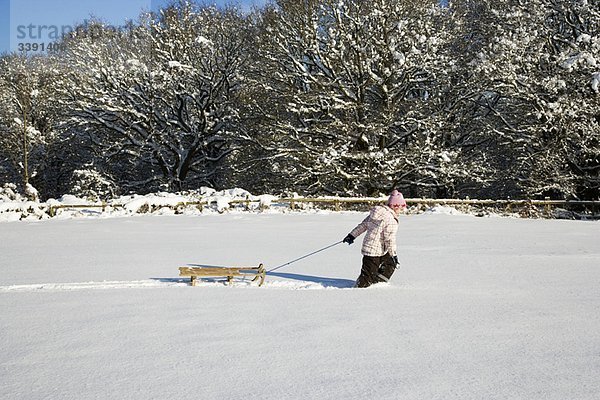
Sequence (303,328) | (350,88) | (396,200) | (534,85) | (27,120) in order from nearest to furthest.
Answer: (303,328)
(396,200)
(534,85)
(350,88)
(27,120)

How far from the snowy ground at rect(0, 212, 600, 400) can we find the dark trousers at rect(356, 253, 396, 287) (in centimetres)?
29

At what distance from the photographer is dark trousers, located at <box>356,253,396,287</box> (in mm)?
7457

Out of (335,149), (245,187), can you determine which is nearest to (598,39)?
(335,149)

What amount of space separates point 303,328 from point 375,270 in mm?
2612

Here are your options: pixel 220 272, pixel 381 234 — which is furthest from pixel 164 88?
pixel 381 234

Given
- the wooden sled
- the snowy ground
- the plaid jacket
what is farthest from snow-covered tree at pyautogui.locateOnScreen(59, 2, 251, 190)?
the plaid jacket

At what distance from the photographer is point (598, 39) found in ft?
64.7

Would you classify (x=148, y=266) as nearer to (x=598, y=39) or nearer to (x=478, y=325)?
(x=478, y=325)

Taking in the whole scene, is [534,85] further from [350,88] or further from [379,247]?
[379,247]

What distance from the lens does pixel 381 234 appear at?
7473mm

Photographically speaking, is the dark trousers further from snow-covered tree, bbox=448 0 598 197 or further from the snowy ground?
snow-covered tree, bbox=448 0 598 197

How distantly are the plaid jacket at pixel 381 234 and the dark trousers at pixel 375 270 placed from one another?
92 millimetres

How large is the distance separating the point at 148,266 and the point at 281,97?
1585cm

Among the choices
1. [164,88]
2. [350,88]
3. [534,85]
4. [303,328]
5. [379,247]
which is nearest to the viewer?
[303,328]
